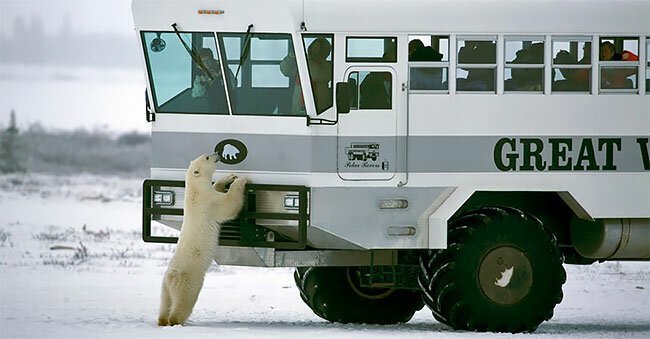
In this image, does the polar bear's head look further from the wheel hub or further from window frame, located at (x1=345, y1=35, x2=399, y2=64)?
the wheel hub

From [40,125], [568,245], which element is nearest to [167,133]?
[568,245]

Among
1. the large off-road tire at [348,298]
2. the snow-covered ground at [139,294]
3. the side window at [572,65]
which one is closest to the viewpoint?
the snow-covered ground at [139,294]

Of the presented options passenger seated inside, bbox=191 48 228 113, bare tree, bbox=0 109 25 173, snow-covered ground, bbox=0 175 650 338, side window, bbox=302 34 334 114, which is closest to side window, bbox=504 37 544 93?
side window, bbox=302 34 334 114

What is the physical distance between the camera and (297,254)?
14.6m

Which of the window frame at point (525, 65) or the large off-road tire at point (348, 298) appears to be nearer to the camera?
the window frame at point (525, 65)

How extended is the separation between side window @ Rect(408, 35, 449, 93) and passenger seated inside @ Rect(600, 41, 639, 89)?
1551 mm

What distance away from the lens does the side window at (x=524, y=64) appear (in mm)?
14469

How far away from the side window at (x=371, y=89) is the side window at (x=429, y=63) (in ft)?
0.75

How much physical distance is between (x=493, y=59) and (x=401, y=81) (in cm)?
91

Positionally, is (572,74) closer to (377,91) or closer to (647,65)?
(647,65)

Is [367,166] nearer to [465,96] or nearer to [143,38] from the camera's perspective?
[465,96]

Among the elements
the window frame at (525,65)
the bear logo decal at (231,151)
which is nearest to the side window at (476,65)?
the window frame at (525,65)

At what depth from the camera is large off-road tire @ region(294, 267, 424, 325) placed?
15898mm

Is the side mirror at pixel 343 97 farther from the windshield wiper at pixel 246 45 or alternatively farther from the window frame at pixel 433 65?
the windshield wiper at pixel 246 45
